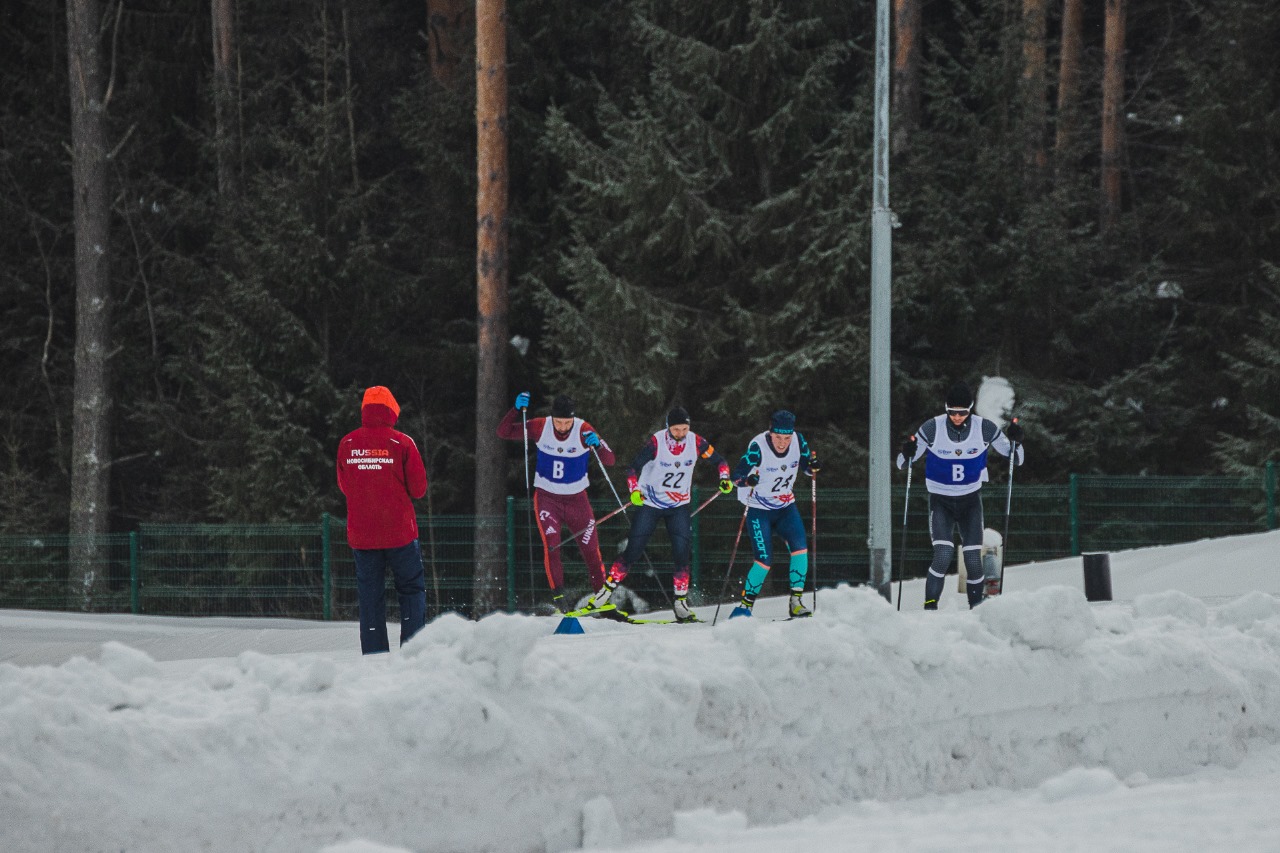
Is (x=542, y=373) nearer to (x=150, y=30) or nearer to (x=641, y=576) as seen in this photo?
(x=641, y=576)

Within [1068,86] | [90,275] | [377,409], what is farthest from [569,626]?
[1068,86]

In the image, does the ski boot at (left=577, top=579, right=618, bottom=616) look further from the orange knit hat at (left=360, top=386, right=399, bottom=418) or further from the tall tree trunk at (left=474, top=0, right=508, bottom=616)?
the tall tree trunk at (left=474, top=0, right=508, bottom=616)

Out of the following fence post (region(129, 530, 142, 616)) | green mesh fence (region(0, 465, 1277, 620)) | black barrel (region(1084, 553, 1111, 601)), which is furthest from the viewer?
fence post (region(129, 530, 142, 616))

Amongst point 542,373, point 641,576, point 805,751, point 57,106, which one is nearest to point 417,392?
point 542,373

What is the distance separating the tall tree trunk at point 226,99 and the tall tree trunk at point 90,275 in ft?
10.4

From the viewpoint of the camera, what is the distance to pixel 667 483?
1202cm

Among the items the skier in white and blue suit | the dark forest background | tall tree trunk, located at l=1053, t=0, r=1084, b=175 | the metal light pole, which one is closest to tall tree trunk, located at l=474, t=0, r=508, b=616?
the dark forest background

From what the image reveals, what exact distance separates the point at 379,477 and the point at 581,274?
43.3ft

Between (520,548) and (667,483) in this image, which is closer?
(667,483)

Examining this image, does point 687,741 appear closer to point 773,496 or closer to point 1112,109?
point 773,496

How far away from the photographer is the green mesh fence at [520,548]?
60.9ft

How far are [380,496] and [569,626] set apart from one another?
8.02 ft

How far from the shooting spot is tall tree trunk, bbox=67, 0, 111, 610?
2236 centimetres

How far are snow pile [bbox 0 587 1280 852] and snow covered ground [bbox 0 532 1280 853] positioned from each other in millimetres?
A: 10
